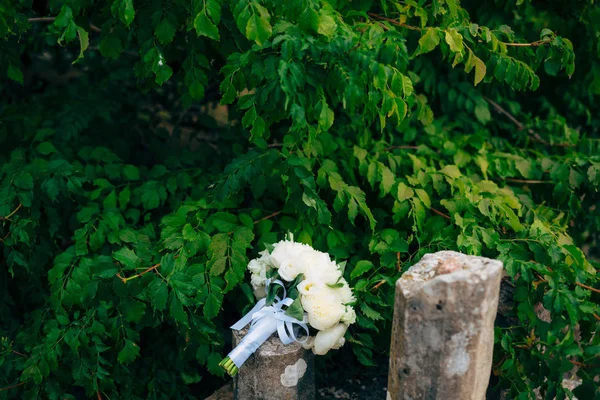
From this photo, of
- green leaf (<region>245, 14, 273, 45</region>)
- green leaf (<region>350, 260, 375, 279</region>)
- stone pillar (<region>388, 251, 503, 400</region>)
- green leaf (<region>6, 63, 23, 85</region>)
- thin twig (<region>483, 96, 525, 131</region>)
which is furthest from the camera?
thin twig (<region>483, 96, 525, 131</region>)

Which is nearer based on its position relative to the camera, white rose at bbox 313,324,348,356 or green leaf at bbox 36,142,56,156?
white rose at bbox 313,324,348,356

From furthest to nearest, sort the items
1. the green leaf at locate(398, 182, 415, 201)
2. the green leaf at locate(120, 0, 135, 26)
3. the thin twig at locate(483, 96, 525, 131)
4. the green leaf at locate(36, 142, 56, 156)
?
the thin twig at locate(483, 96, 525, 131)
the green leaf at locate(36, 142, 56, 156)
the green leaf at locate(398, 182, 415, 201)
the green leaf at locate(120, 0, 135, 26)

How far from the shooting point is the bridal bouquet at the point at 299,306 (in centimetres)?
A: 266

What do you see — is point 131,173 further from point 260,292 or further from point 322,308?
point 322,308

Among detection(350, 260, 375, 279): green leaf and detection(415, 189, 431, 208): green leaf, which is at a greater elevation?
detection(415, 189, 431, 208): green leaf

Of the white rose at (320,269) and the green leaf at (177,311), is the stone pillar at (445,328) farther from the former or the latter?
the green leaf at (177,311)

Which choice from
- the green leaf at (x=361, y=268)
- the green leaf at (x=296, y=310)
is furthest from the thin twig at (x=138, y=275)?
the green leaf at (x=361, y=268)

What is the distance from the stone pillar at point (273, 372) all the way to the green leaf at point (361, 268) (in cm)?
41

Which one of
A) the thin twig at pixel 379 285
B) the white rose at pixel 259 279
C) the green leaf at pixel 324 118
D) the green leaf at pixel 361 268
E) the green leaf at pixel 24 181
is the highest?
the green leaf at pixel 324 118

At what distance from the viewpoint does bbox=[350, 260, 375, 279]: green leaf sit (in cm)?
298

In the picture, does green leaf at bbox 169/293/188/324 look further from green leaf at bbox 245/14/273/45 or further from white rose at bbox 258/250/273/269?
green leaf at bbox 245/14/273/45

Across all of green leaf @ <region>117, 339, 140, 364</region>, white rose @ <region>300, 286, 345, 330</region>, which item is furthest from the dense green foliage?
white rose @ <region>300, 286, 345, 330</region>

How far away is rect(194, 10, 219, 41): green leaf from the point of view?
102 inches

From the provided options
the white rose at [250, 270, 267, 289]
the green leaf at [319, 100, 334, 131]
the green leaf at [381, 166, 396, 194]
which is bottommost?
the white rose at [250, 270, 267, 289]
